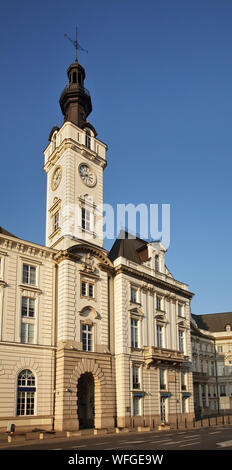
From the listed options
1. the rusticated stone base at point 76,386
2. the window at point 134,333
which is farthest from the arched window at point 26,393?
the window at point 134,333

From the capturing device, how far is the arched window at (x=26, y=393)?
35.5 metres

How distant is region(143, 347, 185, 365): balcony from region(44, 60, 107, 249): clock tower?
13.0 meters

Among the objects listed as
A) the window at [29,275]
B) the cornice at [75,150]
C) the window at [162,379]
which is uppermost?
the cornice at [75,150]

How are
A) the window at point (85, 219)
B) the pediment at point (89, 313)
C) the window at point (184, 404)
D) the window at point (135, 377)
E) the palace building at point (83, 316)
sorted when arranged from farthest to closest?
the window at point (184, 404) → the window at point (85, 219) → the window at point (135, 377) → the pediment at point (89, 313) → the palace building at point (83, 316)

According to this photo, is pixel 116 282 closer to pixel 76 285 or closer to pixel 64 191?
pixel 76 285

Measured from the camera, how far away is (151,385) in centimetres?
Answer: 4566

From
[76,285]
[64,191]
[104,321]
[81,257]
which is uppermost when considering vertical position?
[64,191]

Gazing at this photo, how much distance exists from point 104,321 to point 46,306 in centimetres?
678

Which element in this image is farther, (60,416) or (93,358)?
(93,358)

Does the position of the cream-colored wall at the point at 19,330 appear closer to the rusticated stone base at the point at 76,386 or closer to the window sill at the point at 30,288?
the window sill at the point at 30,288

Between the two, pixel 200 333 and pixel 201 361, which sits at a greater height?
pixel 200 333

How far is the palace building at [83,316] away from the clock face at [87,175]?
0.14 meters
